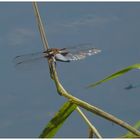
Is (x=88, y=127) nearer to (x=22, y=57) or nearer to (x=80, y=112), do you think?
(x=80, y=112)

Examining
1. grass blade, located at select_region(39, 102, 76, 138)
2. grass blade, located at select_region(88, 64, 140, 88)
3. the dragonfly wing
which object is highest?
the dragonfly wing

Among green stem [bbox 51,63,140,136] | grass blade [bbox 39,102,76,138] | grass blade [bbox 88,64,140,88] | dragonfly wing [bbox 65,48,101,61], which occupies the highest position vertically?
dragonfly wing [bbox 65,48,101,61]

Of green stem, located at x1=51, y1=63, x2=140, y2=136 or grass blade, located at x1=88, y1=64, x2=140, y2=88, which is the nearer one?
green stem, located at x1=51, y1=63, x2=140, y2=136

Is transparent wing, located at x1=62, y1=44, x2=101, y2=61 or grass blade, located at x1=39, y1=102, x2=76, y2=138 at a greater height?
transparent wing, located at x1=62, y1=44, x2=101, y2=61

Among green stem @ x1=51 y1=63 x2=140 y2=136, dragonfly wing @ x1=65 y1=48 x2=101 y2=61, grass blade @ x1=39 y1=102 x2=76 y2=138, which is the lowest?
grass blade @ x1=39 y1=102 x2=76 y2=138

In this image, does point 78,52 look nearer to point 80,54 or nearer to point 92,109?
point 80,54

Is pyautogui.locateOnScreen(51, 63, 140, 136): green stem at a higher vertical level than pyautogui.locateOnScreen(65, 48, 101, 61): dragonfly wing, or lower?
lower
